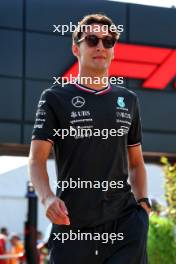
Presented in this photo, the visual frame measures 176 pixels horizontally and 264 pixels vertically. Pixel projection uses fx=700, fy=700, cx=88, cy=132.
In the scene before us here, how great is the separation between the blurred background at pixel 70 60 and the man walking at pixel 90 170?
32.7 ft

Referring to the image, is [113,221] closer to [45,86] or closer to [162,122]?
[45,86]

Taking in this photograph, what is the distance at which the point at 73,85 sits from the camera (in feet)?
11.9

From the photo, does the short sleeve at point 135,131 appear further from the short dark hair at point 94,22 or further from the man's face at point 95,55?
the short dark hair at point 94,22

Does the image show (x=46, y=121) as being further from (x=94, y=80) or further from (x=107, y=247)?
(x=107, y=247)

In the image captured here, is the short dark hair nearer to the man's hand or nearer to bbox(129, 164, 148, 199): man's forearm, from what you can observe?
bbox(129, 164, 148, 199): man's forearm

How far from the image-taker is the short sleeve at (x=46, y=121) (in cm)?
351

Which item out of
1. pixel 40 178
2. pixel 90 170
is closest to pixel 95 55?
pixel 90 170

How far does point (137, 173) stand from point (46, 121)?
60 cm

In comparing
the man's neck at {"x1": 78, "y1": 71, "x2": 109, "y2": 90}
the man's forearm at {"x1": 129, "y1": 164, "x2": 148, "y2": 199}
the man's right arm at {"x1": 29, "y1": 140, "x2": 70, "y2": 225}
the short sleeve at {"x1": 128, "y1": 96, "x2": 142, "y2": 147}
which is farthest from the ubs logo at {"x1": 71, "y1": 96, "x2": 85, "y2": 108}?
the man's forearm at {"x1": 129, "y1": 164, "x2": 148, "y2": 199}

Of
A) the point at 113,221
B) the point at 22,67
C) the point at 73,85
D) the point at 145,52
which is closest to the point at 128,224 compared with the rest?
the point at 113,221

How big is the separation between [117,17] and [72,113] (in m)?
11.5

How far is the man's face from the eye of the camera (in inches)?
142

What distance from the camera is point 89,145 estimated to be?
3.47 meters

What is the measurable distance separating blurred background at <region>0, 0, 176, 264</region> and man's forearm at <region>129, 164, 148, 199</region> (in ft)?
31.8
